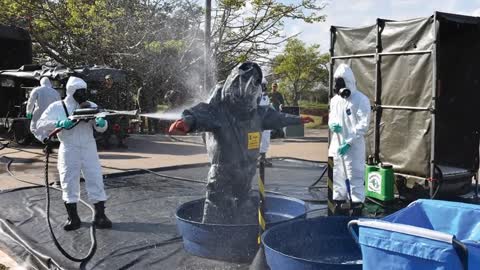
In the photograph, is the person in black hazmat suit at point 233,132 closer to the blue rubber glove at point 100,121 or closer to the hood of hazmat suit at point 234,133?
the hood of hazmat suit at point 234,133

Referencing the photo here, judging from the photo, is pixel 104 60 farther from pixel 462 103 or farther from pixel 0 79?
pixel 462 103

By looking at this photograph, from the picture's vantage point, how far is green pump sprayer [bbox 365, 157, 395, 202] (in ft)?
20.1

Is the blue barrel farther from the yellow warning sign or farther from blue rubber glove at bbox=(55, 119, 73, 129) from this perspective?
blue rubber glove at bbox=(55, 119, 73, 129)

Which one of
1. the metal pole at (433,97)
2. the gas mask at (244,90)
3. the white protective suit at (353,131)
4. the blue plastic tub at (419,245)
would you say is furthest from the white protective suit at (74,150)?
the metal pole at (433,97)

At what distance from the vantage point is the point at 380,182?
6.17 meters

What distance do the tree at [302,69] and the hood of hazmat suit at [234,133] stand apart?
1587cm

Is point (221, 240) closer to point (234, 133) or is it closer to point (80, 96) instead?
point (234, 133)

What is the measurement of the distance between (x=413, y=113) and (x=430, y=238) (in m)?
4.46

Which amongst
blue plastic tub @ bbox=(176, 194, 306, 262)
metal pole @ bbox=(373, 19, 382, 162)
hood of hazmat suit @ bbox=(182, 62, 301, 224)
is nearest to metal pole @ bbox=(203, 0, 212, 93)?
metal pole @ bbox=(373, 19, 382, 162)

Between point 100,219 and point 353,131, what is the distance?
300 cm

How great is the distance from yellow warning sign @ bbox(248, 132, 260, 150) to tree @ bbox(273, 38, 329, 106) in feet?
52.1

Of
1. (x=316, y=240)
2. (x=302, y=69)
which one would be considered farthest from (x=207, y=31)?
(x=302, y=69)

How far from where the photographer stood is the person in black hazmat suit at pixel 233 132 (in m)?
4.11

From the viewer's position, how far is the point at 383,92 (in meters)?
6.52
